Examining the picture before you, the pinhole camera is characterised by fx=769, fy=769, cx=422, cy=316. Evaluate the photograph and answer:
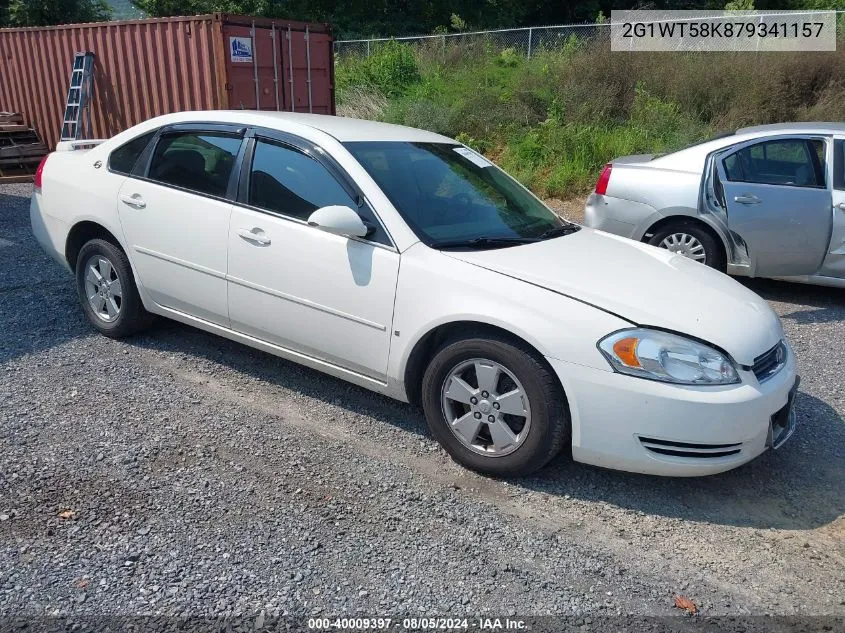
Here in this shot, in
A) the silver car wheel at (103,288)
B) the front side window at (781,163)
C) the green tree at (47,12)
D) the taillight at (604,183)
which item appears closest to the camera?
the silver car wheel at (103,288)

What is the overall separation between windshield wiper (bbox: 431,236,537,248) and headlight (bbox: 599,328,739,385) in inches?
36.2

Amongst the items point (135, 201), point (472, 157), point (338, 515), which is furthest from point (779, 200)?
point (135, 201)

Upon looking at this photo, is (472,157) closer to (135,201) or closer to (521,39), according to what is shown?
(135,201)

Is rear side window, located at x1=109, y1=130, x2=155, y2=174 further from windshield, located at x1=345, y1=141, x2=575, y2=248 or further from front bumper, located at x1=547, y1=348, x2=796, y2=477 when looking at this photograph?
front bumper, located at x1=547, y1=348, x2=796, y2=477

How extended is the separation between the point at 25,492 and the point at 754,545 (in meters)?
3.23

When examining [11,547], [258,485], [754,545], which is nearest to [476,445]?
[258,485]

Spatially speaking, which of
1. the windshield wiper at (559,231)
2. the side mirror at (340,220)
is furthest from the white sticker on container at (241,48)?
the side mirror at (340,220)

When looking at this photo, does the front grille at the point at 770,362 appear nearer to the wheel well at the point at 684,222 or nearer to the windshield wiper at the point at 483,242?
the windshield wiper at the point at 483,242

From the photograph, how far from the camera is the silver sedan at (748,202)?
6.33 metres

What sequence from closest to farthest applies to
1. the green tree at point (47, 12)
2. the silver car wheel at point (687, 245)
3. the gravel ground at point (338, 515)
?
the gravel ground at point (338, 515)
the silver car wheel at point (687, 245)
the green tree at point (47, 12)

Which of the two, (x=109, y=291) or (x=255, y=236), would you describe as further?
(x=109, y=291)

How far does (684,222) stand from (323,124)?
3.76 meters

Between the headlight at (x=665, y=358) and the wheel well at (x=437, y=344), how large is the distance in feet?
1.01

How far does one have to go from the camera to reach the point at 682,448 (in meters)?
3.40
